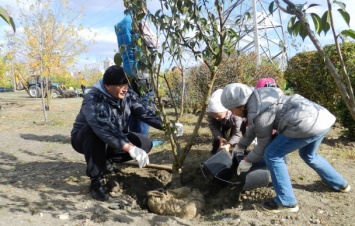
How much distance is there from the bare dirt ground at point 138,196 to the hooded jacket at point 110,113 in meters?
0.50

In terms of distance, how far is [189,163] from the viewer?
348 cm

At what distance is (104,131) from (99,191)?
50 centimetres

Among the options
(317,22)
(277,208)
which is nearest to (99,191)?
(277,208)

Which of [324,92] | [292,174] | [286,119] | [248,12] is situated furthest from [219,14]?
[324,92]

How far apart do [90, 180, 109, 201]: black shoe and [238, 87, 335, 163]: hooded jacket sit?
126 centimetres

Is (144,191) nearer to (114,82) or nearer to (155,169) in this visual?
(155,169)

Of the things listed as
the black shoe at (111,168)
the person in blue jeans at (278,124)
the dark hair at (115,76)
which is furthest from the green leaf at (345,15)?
the black shoe at (111,168)

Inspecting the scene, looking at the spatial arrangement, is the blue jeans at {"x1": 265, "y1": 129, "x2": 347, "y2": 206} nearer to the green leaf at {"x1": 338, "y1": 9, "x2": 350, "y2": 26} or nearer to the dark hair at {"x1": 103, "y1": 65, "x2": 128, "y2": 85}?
the dark hair at {"x1": 103, "y1": 65, "x2": 128, "y2": 85}

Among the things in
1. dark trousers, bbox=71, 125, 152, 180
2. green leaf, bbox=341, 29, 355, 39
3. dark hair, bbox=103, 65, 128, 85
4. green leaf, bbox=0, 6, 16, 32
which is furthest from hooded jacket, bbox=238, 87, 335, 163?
green leaf, bbox=0, 6, 16, 32

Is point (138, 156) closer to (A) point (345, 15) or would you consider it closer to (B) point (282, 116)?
(B) point (282, 116)

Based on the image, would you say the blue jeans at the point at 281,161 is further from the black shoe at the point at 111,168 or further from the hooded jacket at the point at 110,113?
the black shoe at the point at 111,168

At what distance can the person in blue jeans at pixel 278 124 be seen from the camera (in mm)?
2273

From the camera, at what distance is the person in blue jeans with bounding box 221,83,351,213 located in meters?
2.27

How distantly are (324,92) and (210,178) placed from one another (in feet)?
10.8
